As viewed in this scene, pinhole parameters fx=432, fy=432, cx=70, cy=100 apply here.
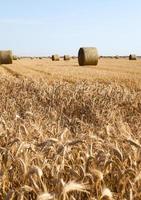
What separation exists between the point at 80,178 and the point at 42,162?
0.41 meters

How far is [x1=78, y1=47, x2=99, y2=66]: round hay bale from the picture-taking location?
31688 mm

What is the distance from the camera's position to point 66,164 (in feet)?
11.2

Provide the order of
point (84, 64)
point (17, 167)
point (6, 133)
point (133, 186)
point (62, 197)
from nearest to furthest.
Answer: point (62, 197)
point (133, 186)
point (17, 167)
point (6, 133)
point (84, 64)

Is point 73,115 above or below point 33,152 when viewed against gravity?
below

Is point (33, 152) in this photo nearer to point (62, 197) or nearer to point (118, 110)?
point (62, 197)

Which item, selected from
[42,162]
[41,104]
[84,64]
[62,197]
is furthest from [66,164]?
[84,64]

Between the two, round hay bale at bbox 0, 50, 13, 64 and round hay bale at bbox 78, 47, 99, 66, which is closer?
round hay bale at bbox 78, 47, 99, 66

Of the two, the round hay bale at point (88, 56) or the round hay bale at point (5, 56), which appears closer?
the round hay bale at point (88, 56)

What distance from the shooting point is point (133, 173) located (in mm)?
2869

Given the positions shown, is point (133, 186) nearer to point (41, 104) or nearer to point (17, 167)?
point (17, 167)

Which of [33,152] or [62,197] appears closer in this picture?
[62,197]

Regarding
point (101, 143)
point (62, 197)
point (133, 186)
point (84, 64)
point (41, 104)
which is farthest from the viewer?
point (84, 64)

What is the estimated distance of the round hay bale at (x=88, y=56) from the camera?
31.7 meters

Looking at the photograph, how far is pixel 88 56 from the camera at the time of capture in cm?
3219
